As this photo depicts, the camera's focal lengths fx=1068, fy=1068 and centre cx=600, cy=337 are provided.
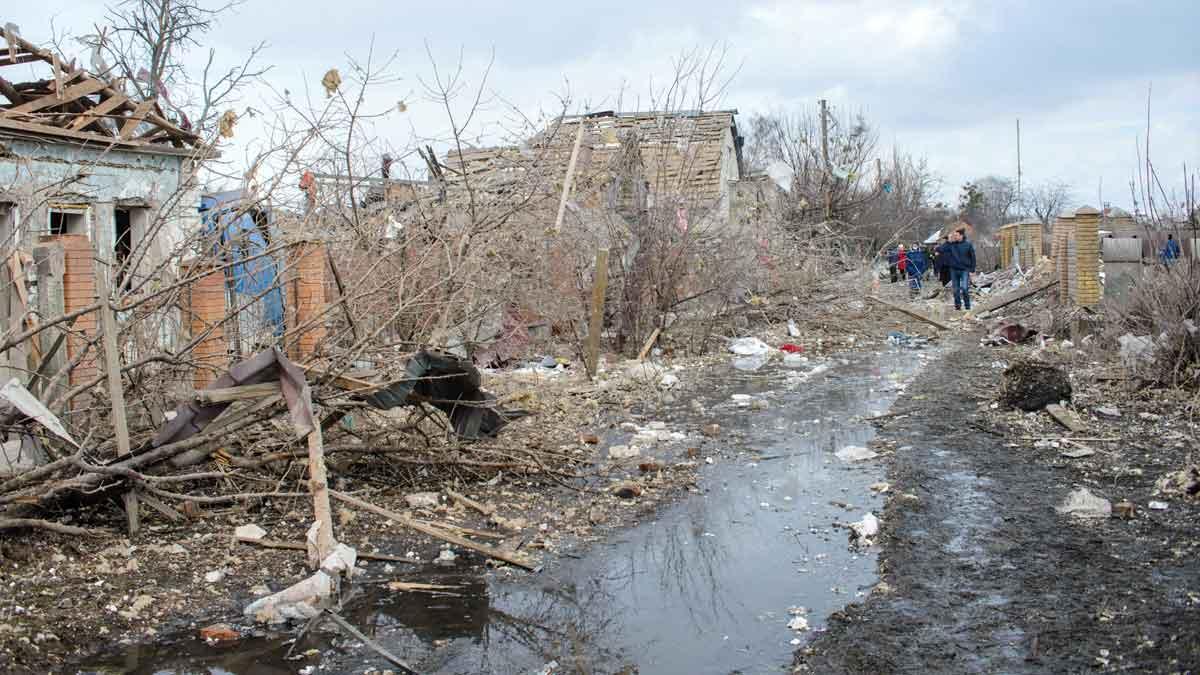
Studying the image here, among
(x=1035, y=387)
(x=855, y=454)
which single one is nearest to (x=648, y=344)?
(x=1035, y=387)

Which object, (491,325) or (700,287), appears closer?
(491,325)

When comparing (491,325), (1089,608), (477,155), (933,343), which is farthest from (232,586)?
(933,343)

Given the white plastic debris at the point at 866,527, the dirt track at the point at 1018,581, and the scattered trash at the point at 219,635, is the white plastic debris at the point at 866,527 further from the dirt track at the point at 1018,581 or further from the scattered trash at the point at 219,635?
the scattered trash at the point at 219,635

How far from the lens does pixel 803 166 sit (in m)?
33.3

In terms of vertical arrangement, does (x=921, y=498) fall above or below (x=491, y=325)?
below

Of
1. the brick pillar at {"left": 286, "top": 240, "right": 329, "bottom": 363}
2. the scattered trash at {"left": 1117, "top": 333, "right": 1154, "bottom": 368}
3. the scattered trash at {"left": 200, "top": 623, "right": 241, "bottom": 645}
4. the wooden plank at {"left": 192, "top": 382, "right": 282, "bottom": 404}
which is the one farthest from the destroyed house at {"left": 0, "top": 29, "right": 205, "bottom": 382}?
the scattered trash at {"left": 1117, "top": 333, "right": 1154, "bottom": 368}

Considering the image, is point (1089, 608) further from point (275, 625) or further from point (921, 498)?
point (275, 625)

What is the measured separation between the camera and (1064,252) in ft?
53.4

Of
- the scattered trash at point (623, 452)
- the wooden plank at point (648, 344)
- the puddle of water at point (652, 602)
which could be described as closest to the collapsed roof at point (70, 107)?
the wooden plank at point (648, 344)

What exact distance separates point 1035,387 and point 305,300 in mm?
5798

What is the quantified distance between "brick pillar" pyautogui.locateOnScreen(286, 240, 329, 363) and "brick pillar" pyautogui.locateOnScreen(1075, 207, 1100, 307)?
10.9 metres

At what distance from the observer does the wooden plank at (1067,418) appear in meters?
7.88

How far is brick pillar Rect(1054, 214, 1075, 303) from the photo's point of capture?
15664 millimetres

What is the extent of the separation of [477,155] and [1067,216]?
8.72 m
